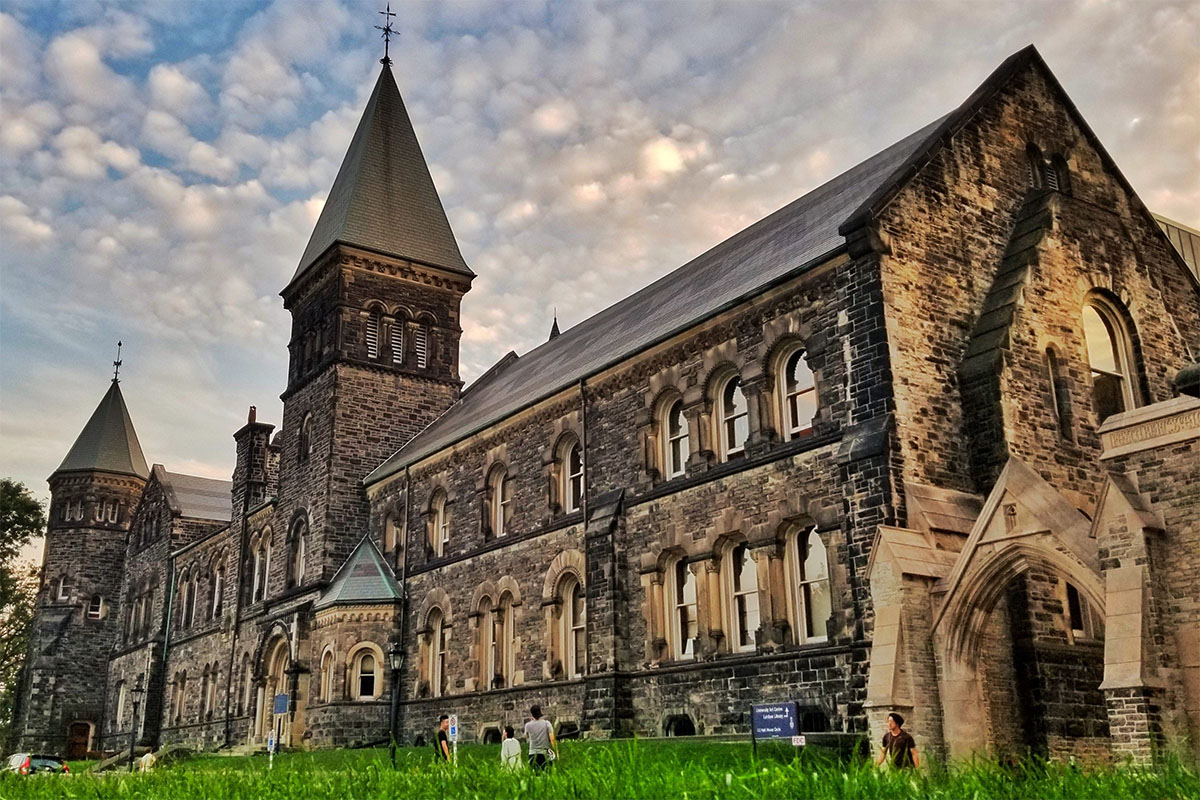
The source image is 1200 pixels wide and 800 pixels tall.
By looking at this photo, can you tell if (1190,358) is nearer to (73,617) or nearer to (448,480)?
(448,480)

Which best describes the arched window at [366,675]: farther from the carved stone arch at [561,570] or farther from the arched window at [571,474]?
the arched window at [571,474]

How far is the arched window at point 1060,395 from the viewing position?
20.5 m

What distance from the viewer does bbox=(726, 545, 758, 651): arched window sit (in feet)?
70.2

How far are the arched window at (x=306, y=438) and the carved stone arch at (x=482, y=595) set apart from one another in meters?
11.2

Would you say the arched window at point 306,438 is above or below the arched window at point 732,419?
above

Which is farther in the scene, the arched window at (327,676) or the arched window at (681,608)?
the arched window at (327,676)

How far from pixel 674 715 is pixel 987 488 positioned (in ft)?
24.3

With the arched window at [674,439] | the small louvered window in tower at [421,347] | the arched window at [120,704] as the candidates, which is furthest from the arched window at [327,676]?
the arched window at [120,704]

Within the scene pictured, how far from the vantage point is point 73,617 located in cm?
5803

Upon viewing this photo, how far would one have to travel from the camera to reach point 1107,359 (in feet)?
74.6

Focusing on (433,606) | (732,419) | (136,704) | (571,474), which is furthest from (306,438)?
(732,419)

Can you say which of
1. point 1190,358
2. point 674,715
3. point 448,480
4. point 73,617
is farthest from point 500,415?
point 73,617

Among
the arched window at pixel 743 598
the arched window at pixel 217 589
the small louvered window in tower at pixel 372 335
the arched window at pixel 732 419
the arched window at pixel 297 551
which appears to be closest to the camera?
the arched window at pixel 743 598

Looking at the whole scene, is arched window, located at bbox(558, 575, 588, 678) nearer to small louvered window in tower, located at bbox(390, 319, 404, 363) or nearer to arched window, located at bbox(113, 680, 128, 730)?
small louvered window in tower, located at bbox(390, 319, 404, 363)
